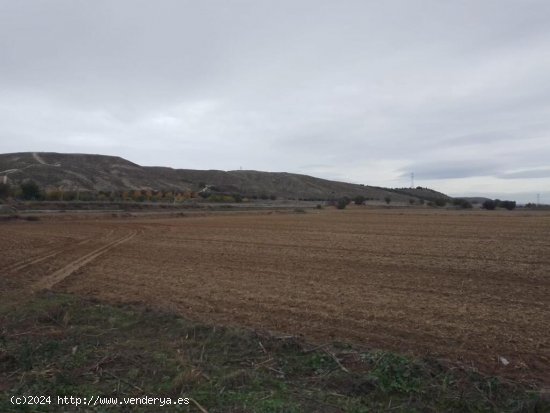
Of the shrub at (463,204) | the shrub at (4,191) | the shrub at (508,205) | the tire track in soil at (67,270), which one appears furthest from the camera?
the shrub at (463,204)

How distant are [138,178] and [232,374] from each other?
479ft

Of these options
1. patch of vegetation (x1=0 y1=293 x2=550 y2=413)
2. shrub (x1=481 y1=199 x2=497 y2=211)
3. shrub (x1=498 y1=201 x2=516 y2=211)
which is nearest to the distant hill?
shrub (x1=481 y1=199 x2=497 y2=211)

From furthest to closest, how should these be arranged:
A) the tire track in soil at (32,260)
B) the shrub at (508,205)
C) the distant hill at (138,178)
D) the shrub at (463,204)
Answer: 1. the shrub at (463,204)
2. the distant hill at (138,178)
3. the shrub at (508,205)
4. the tire track in soil at (32,260)

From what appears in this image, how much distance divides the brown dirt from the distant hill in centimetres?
9835

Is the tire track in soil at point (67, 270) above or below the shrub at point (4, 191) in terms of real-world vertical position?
below

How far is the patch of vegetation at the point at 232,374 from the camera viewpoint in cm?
506

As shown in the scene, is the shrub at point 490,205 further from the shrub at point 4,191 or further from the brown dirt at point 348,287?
the shrub at point 4,191

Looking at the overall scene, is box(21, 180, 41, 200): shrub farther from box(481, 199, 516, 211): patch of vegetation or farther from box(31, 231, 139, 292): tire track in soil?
box(481, 199, 516, 211): patch of vegetation

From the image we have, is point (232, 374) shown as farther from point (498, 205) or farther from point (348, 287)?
point (498, 205)

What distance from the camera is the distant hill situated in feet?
394

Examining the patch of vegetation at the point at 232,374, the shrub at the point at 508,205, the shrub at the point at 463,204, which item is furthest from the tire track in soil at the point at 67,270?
the shrub at the point at 463,204

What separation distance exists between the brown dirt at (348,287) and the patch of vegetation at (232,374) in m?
1.33

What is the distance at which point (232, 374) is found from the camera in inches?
226

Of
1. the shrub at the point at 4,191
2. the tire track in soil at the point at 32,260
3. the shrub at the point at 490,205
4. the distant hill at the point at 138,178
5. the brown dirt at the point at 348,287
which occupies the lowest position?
the tire track in soil at the point at 32,260
